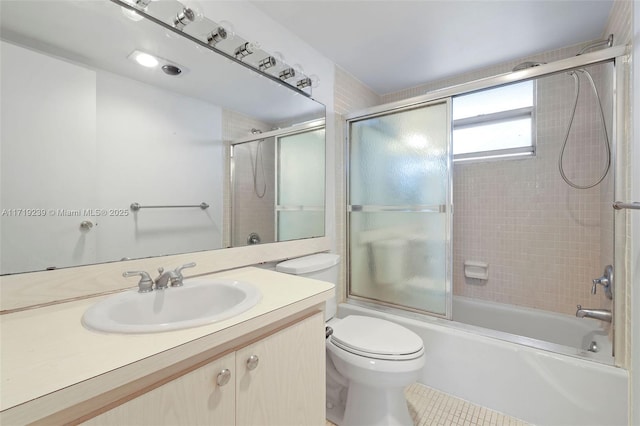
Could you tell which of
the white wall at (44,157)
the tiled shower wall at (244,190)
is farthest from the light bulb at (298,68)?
the white wall at (44,157)

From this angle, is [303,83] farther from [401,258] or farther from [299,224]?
[401,258]

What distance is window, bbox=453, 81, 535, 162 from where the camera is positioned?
2090 millimetres

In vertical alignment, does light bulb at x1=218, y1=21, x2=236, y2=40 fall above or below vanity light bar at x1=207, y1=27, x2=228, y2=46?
above

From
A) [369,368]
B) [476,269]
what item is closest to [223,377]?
[369,368]

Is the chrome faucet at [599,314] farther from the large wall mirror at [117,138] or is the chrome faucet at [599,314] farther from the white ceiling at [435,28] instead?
the large wall mirror at [117,138]

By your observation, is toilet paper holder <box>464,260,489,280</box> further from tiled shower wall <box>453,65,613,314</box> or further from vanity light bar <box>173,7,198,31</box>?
vanity light bar <box>173,7,198,31</box>

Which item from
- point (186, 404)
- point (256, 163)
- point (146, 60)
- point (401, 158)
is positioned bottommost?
point (186, 404)

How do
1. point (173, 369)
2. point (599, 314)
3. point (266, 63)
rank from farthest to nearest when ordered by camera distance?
1. point (266, 63)
2. point (599, 314)
3. point (173, 369)

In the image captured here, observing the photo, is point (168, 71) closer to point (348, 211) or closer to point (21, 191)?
point (21, 191)

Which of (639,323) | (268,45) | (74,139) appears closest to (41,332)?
(74,139)

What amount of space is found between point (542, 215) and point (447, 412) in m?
1.58

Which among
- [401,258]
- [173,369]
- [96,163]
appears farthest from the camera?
[401,258]

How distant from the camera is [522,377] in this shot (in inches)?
54.2

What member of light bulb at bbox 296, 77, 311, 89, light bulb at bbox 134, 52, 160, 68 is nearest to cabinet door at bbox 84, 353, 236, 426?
light bulb at bbox 134, 52, 160, 68
